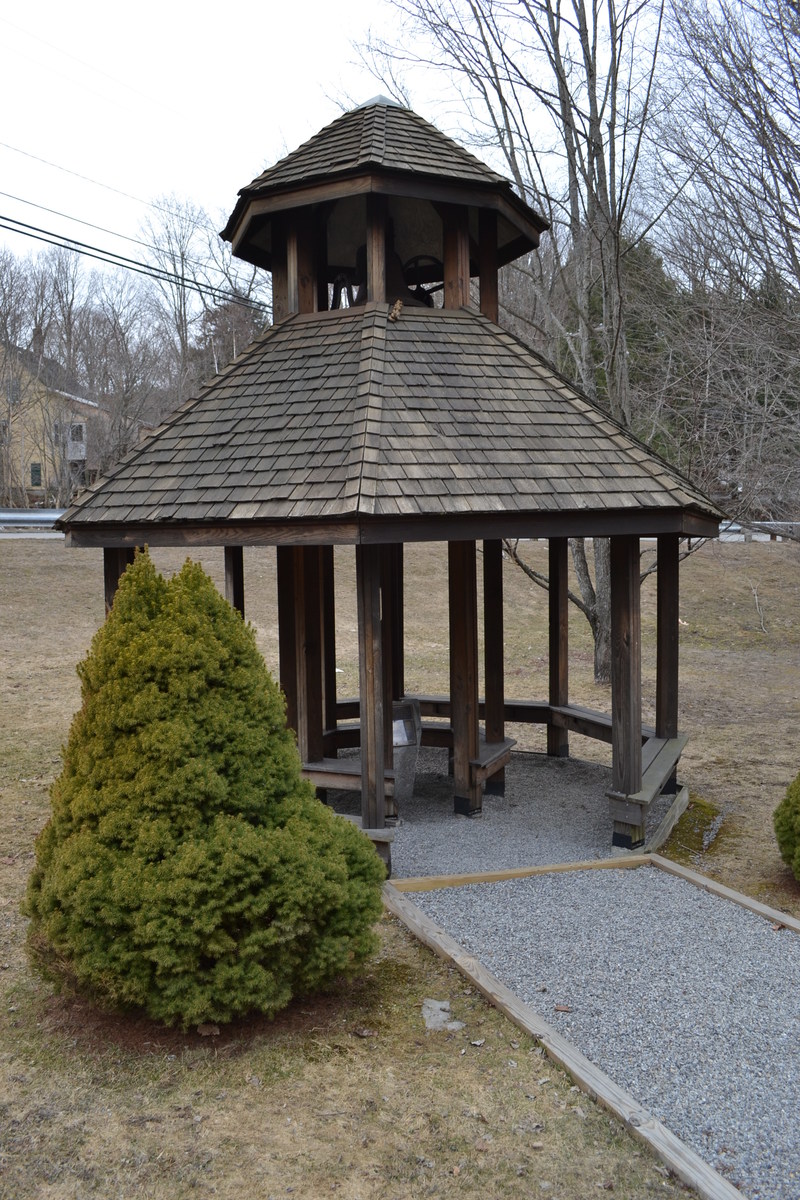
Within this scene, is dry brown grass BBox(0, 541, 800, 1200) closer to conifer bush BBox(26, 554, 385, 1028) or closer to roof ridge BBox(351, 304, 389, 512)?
conifer bush BBox(26, 554, 385, 1028)

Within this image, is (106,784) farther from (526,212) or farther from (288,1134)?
(526,212)

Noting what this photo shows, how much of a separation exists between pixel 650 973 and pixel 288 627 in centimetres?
384

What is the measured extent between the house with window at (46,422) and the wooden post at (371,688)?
2578 cm

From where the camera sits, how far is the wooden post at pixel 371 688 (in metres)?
6.01

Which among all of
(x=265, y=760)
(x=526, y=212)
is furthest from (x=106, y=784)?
(x=526, y=212)

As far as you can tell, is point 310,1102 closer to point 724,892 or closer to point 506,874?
point 506,874

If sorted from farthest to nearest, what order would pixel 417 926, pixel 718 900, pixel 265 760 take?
1. pixel 718 900
2. pixel 417 926
3. pixel 265 760

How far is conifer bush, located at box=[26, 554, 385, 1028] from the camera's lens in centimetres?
393

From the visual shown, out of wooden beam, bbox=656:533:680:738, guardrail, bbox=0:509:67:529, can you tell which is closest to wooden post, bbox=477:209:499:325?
wooden beam, bbox=656:533:680:738

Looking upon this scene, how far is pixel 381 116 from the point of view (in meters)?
8.05

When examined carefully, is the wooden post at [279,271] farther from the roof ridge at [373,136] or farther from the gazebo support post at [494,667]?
the gazebo support post at [494,667]

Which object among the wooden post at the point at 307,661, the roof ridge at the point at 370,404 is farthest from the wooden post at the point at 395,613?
the roof ridge at the point at 370,404

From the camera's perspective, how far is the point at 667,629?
27.1 feet

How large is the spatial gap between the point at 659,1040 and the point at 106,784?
8.86ft
